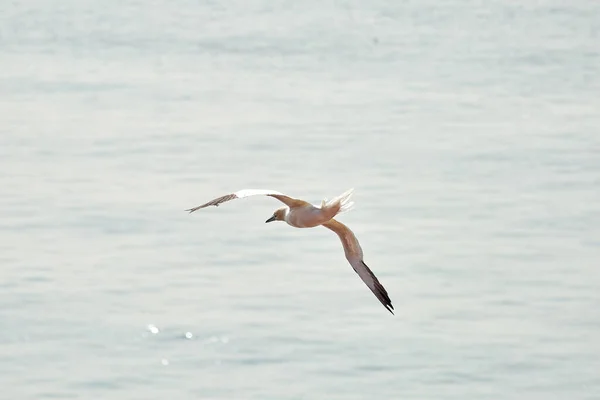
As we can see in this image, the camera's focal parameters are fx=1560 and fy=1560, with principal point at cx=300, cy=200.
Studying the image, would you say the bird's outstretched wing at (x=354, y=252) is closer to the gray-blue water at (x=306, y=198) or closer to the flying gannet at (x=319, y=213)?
the flying gannet at (x=319, y=213)

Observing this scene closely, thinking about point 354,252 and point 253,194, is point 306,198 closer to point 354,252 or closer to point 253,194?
point 354,252

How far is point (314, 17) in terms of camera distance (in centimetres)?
3488

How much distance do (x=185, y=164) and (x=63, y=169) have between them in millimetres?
1750

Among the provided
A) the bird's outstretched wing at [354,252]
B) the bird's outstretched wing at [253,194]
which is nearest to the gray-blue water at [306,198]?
the bird's outstretched wing at [354,252]

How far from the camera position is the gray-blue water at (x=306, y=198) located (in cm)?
1596

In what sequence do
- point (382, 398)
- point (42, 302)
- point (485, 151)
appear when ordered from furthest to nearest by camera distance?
point (485, 151), point (42, 302), point (382, 398)

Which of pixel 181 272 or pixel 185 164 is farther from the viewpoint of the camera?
pixel 185 164

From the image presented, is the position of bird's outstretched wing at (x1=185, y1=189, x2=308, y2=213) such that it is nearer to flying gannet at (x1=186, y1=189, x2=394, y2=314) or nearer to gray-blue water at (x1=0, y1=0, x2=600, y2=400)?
flying gannet at (x1=186, y1=189, x2=394, y2=314)

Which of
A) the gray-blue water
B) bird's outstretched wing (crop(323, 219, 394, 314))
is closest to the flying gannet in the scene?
bird's outstretched wing (crop(323, 219, 394, 314))

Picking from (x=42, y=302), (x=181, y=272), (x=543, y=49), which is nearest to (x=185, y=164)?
(x=181, y=272)

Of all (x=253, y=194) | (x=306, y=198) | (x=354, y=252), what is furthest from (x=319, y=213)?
(x=306, y=198)

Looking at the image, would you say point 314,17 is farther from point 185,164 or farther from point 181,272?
point 181,272

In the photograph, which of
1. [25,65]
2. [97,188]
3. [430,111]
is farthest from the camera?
[25,65]

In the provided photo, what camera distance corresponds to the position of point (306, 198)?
1998cm
